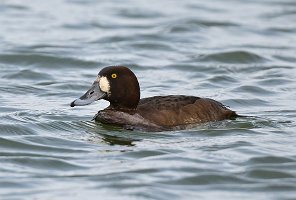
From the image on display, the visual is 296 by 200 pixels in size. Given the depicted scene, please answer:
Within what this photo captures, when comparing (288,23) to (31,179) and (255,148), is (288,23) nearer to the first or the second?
(255,148)

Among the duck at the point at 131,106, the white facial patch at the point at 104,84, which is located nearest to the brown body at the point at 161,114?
the duck at the point at 131,106

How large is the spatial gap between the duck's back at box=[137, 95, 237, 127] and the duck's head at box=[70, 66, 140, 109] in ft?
0.57

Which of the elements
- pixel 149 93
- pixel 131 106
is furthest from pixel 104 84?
pixel 149 93

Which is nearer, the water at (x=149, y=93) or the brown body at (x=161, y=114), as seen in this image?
the water at (x=149, y=93)

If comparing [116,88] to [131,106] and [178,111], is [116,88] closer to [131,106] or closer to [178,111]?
[131,106]

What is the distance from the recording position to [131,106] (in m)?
12.9

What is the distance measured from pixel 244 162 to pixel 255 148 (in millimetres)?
677

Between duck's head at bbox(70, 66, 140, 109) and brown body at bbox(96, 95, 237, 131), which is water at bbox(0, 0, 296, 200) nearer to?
brown body at bbox(96, 95, 237, 131)

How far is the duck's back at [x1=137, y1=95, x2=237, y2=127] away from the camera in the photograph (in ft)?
42.0

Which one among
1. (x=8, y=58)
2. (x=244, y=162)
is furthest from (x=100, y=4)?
(x=244, y=162)

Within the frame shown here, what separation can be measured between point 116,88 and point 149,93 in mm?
3313

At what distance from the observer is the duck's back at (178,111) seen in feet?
42.0

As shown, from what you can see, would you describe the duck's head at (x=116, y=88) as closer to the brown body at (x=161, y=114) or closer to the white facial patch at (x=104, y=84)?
→ the white facial patch at (x=104, y=84)

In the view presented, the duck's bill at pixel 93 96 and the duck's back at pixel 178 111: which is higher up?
the duck's bill at pixel 93 96
